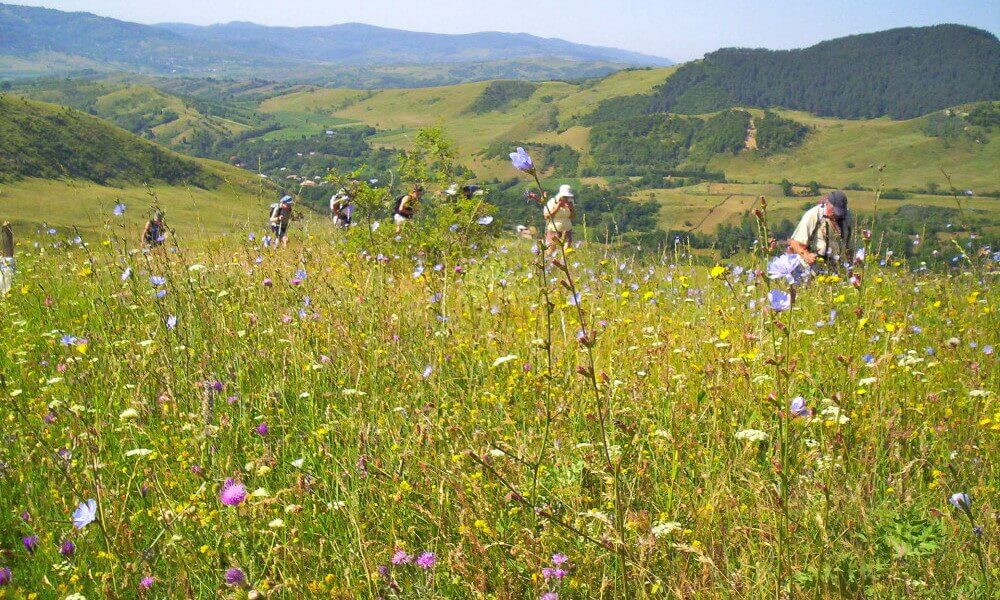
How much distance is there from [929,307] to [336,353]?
469 centimetres

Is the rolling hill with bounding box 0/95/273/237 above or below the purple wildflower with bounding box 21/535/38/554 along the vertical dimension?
below

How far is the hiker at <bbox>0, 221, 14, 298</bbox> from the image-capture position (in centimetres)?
567

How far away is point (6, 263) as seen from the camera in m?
6.05

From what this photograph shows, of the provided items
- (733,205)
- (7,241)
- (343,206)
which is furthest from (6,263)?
(733,205)

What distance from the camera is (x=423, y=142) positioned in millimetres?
8883

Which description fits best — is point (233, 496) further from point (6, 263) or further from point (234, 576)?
point (6, 263)

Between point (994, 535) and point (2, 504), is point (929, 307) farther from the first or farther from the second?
point (2, 504)

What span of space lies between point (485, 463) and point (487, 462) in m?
0.67

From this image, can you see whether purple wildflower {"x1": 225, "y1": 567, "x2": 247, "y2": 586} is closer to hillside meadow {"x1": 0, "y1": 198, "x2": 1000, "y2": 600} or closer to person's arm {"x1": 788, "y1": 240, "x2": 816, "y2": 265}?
hillside meadow {"x1": 0, "y1": 198, "x2": 1000, "y2": 600}

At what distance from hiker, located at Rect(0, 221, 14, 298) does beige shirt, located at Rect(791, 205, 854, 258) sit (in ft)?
26.1

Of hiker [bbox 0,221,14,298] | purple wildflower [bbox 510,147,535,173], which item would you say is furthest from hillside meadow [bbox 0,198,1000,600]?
hiker [bbox 0,221,14,298]

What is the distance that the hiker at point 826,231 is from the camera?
7238 millimetres

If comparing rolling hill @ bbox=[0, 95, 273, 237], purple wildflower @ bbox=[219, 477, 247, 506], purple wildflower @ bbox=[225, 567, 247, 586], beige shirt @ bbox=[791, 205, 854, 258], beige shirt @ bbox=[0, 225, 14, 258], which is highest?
beige shirt @ bbox=[791, 205, 854, 258]

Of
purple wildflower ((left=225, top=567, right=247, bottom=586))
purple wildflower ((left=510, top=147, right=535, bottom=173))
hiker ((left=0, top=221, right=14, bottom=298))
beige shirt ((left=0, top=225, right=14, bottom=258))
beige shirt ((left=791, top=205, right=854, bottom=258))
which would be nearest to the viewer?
purple wildflower ((left=225, top=567, right=247, bottom=586))
